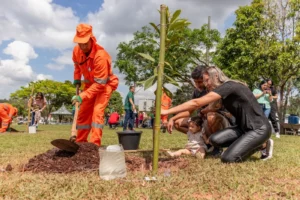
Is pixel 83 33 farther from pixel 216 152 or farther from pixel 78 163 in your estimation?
pixel 216 152

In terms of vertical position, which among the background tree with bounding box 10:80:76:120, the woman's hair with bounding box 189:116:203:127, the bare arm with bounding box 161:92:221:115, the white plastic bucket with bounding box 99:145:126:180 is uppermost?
the background tree with bounding box 10:80:76:120

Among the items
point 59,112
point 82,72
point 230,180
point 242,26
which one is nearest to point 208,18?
point 242,26

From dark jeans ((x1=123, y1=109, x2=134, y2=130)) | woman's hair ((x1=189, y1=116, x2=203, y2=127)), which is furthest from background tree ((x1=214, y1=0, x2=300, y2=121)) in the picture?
woman's hair ((x1=189, y1=116, x2=203, y2=127))

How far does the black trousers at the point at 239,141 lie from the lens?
3951 millimetres

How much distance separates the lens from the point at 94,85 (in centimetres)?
462

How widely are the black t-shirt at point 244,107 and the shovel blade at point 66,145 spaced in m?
1.99

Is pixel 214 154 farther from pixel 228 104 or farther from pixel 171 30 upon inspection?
pixel 171 30

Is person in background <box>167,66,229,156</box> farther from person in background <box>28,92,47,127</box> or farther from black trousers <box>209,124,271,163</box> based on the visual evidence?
person in background <box>28,92,47,127</box>

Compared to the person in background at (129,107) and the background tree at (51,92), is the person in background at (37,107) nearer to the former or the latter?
the person in background at (129,107)

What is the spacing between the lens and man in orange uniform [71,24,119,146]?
4.53m

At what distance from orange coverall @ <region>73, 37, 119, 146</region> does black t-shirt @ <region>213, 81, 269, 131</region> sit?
1.88 m

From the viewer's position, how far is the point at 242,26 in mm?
19438

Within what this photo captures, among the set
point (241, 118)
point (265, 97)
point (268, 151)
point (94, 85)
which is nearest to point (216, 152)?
point (268, 151)

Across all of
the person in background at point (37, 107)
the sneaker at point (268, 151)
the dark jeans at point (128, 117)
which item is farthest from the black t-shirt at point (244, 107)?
the person in background at point (37, 107)
